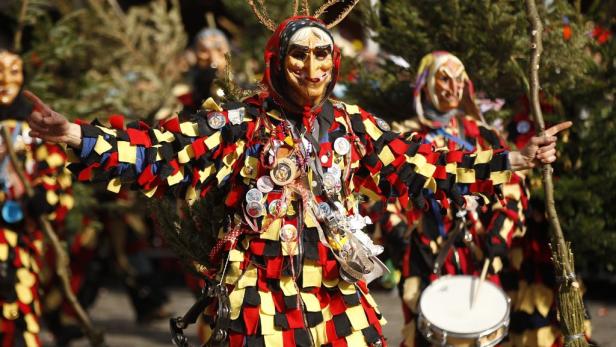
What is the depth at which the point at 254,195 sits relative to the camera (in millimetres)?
4562

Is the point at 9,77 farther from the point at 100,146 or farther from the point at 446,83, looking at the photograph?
the point at 100,146

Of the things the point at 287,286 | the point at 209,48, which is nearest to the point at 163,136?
the point at 287,286

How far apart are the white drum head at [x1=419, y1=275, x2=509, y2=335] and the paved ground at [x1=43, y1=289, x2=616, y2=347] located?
2.41 m

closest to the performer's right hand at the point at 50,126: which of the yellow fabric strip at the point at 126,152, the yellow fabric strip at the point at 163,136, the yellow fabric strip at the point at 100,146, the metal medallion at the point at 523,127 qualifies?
the yellow fabric strip at the point at 100,146

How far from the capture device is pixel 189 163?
4.61 meters

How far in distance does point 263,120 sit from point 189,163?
1.10 feet

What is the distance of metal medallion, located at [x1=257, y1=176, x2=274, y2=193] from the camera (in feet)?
15.0

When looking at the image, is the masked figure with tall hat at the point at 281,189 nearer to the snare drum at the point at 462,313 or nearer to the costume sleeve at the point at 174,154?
the costume sleeve at the point at 174,154

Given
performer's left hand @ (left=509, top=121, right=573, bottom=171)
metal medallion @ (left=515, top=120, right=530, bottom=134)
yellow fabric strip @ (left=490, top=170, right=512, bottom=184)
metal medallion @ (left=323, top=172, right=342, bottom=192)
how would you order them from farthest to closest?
metal medallion @ (left=515, top=120, right=530, bottom=134) < yellow fabric strip @ (left=490, top=170, right=512, bottom=184) < performer's left hand @ (left=509, top=121, right=573, bottom=171) < metal medallion @ (left=323, top=172, right=342, bottom=192)

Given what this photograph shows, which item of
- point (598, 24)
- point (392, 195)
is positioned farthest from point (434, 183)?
point (598, 24)

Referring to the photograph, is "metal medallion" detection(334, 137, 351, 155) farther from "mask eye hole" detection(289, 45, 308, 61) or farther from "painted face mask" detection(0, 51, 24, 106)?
"painted face mask" detection(0, 51, 24, 106)

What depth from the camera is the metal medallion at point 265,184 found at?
4566mm

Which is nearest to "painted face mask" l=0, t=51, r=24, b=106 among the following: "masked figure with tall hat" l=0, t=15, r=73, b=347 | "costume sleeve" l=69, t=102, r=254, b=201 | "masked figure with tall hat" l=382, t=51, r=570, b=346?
"masked figure with tall hat" l=0, t=15, r=73, b=347

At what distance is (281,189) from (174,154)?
0.43 metres
